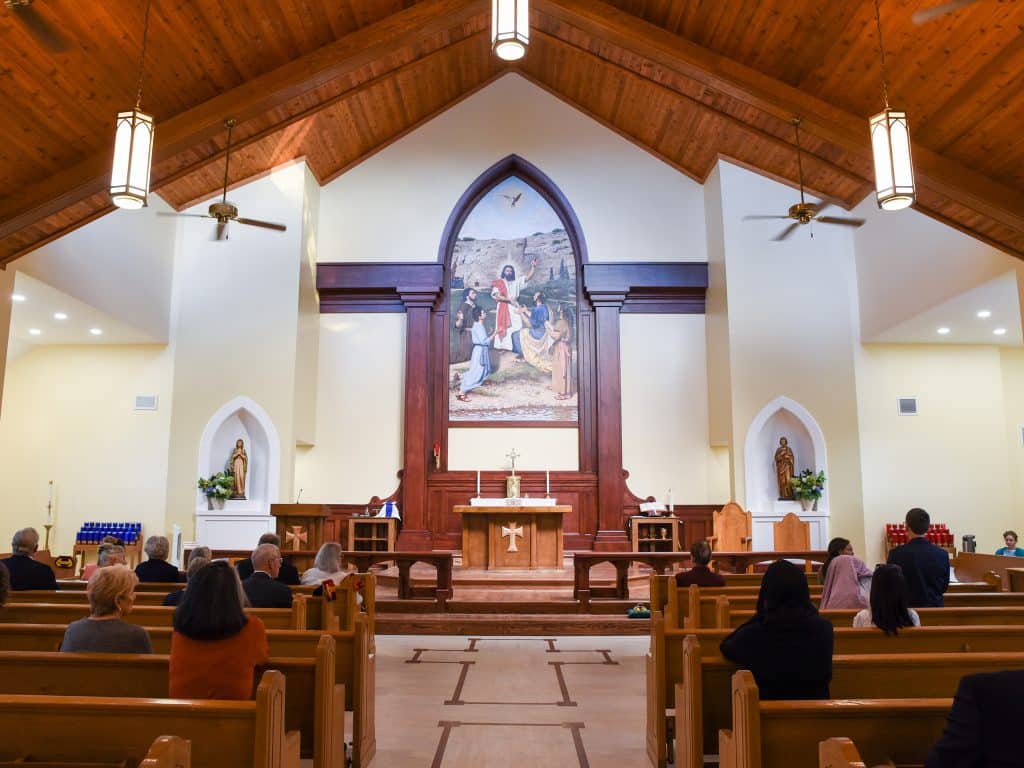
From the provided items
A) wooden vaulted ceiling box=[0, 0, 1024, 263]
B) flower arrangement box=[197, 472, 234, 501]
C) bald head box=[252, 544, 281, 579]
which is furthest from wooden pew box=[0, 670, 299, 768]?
flower arrangement box=[197, 472, 234, 501]

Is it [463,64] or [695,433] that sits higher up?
[463,64]

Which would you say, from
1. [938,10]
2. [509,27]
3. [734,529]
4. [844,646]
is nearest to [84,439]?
[734,529]

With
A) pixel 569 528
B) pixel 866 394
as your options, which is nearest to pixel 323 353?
pixel 569 528

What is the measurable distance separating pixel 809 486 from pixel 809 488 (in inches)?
1.0

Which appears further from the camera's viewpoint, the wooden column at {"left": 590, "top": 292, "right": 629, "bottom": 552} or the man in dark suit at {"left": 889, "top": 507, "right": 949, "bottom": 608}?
the wooden column at {"left": 590, "top": 292, "right": 629, "bottom": 552}

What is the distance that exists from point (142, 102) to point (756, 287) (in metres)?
7.58

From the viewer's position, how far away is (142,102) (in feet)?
24.7

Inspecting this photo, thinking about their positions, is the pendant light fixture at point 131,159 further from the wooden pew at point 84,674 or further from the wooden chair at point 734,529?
the wooden chair at point 734,529

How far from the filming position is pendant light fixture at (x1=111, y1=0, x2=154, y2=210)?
5668mm

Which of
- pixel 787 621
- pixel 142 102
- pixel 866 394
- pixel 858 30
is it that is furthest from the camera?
pixel 866 394

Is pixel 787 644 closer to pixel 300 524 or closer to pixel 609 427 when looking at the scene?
pixel 300 524

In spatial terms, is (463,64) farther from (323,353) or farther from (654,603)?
(654,603)

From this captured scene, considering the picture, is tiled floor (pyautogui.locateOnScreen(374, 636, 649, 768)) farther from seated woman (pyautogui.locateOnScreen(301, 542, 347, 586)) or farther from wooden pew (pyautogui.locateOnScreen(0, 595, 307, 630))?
wooden pew (pyautogui.locateOnScreen(0, 595, 307, 630))

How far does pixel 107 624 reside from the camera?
307 centimetres
